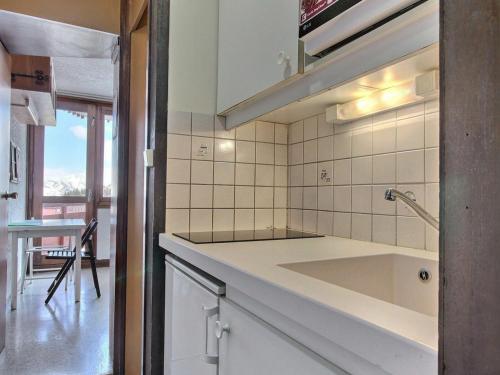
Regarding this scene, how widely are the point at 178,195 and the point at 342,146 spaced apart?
0.69 metres

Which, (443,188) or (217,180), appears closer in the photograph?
(443,188)

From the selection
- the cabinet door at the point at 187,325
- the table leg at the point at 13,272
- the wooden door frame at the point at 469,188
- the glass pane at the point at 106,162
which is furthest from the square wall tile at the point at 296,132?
the glass pane at the point at 106,162

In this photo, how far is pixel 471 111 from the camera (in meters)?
0.30

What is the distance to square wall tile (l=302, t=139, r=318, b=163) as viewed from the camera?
146 cm

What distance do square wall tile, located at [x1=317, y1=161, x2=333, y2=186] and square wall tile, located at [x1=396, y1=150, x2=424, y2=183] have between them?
32 centimetres

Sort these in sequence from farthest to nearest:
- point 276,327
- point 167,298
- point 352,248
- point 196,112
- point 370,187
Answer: point 196,112 < point 167,298 < point 370,187 < point 352,248 < point 276,327

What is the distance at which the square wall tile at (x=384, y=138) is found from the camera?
1132 mm

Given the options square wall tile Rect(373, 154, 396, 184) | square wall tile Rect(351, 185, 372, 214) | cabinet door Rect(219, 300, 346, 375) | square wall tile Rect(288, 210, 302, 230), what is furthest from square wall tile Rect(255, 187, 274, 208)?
cabinet door Rect(219, 300, 346, 375)

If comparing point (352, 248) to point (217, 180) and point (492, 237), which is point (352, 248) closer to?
point (217, 180)

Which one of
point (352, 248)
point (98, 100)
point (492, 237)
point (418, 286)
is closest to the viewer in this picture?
point (492, 237)

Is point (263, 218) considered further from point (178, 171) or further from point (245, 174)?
point (178, 171)

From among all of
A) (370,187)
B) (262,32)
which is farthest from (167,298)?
(262,32)

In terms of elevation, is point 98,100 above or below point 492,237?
above

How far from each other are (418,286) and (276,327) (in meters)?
0.50
